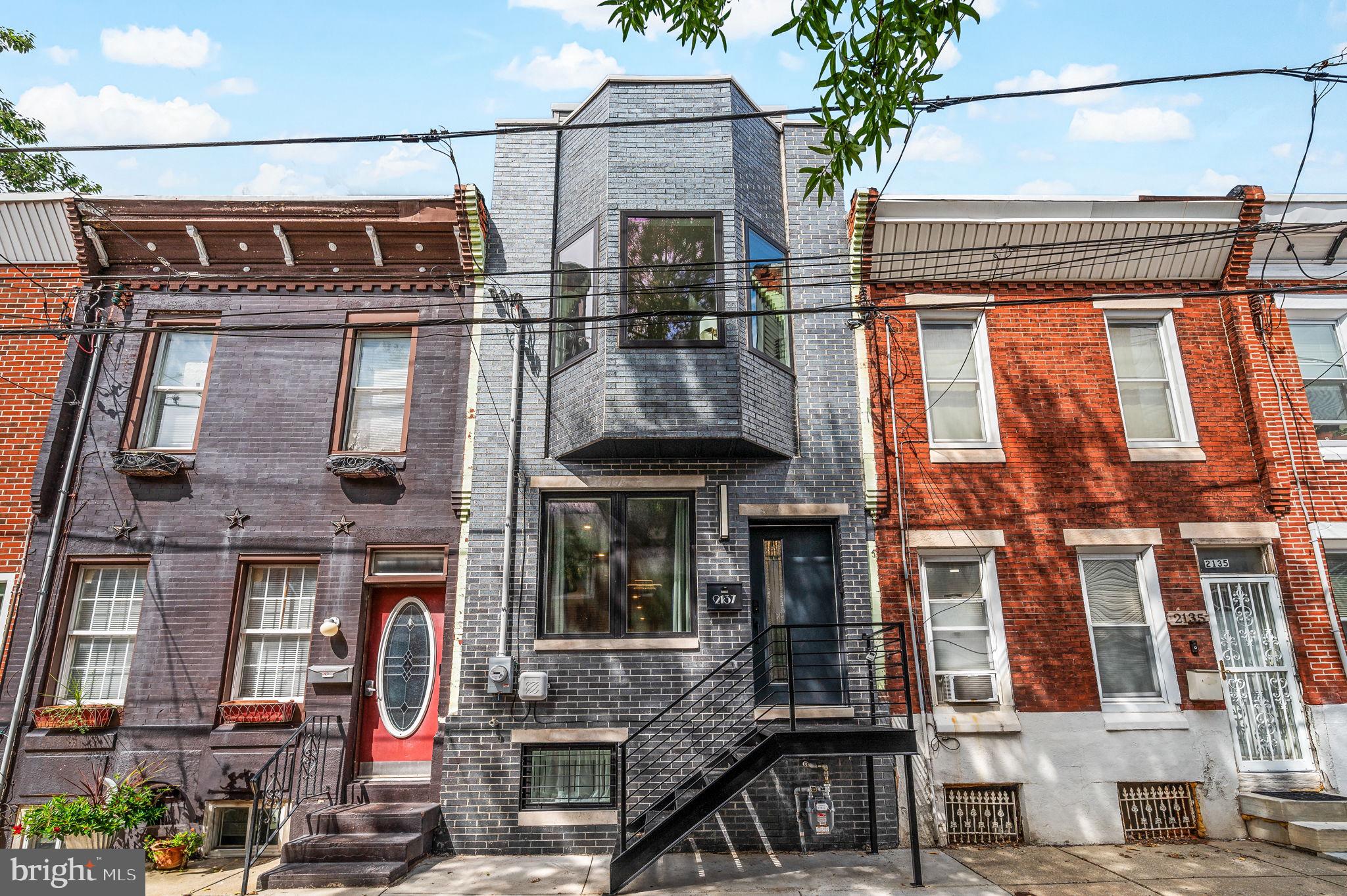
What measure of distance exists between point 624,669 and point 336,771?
3.37m

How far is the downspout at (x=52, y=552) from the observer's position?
27.6ft

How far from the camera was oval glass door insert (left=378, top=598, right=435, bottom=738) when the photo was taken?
28.6 ft

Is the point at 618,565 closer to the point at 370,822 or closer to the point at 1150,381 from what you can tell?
the point at 370,822

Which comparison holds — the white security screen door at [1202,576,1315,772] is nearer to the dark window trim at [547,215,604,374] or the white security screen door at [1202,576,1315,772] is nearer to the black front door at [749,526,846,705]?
the black front door at [749,526,846,705]

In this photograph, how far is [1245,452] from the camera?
9508mm

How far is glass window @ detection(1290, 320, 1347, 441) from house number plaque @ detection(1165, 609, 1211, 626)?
9.67 ft

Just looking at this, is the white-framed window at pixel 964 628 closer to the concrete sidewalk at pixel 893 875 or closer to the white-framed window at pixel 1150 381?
the concrete sidewalk at pixel 893 875

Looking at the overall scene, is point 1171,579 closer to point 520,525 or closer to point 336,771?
point 520,525

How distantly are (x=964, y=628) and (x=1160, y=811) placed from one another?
9.46ft

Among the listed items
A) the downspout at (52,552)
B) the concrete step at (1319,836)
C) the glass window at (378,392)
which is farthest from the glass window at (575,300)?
the concrete step at (1319,836)

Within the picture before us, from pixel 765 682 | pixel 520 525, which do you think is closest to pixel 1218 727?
pixel 765 682

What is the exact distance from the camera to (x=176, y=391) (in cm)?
967

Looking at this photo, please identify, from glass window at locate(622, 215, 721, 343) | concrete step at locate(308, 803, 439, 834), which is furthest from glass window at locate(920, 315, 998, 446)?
concrete step at locate(308, 803, 439, 834)

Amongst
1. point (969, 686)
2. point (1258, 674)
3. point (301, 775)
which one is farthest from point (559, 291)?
point (1258, 674)
